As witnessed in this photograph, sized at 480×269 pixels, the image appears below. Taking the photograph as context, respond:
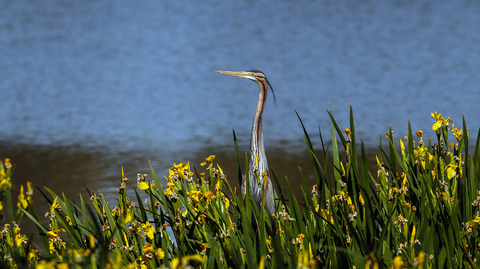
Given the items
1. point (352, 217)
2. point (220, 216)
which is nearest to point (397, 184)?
point (352, 217)

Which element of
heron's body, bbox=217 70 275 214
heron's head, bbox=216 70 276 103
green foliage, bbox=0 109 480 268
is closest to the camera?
green foliage, bbox=0 109 480 268

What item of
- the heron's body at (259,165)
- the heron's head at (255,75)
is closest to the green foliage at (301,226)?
the heron's body at (259,165)

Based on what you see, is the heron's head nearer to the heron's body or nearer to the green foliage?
the heron's body

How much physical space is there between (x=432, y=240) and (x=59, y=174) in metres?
5.54

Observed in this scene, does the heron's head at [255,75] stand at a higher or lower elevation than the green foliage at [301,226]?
higher

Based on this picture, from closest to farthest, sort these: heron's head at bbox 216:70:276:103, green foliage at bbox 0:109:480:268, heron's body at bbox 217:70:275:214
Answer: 1. green foliage at bbox 0:109:480:268
2. heron's body at bbox 217:70:275:214
3. heron's head at bbox 216:70:276:103

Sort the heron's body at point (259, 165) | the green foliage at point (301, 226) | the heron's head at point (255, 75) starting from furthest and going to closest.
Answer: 1. the heron's head at point (255, 75)
2. the heron's body at point (259, 165)
3. the green foliage at point (301, 226)

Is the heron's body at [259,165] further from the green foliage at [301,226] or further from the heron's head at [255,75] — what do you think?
the green foliage at [301,226]

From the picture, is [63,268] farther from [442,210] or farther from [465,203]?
[465,203]

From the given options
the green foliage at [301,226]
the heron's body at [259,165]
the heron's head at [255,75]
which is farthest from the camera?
the heron's head at [255,75]

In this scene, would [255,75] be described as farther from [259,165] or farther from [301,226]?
[301,226]

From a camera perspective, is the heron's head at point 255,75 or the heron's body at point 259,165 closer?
the heron's body at point 259,165

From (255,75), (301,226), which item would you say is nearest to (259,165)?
(255,75)

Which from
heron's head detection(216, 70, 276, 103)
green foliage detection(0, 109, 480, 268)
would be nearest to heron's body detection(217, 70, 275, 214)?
heron's head detection(216, 70, 276, 103)
